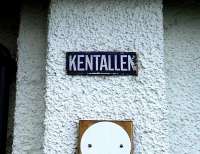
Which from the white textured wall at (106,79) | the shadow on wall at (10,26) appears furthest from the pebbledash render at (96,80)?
the shadow on wall at (10,26)

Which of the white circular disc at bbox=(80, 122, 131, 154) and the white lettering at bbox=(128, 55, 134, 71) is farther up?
the white lettering at bbox=(128, 55, 134, 71)

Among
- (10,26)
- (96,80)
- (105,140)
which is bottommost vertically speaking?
(105,140)

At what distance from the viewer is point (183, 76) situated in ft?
6.56

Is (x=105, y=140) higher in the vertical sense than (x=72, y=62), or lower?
lower

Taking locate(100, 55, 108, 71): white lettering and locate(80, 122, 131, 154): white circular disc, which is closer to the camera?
locate(80, 122, 131, 154): white circular disc

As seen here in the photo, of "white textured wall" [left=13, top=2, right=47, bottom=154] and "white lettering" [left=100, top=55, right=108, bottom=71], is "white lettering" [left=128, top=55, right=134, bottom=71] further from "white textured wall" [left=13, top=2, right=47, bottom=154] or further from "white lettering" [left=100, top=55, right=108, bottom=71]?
"white textured wall" [left=13, top=2, right=47, bottom=154]

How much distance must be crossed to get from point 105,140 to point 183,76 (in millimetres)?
549

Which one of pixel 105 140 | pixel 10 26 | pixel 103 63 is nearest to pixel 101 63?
pixel 103 63

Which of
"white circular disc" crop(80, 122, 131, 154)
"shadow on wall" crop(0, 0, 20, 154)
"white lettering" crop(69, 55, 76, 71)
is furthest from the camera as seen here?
"shadow on wall" crop(0, 0, 20, 154)

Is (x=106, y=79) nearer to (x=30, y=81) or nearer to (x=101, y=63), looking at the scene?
(x=101, y=63)

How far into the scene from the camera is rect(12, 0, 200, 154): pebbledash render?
1.77m

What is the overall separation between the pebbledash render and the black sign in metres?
0.02

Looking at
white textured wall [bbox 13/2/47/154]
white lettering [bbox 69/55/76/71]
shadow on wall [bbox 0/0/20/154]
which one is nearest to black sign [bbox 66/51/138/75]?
white lettering [bbox 69/55/76/71]

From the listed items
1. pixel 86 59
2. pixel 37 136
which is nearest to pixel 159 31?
pixel 86 59
